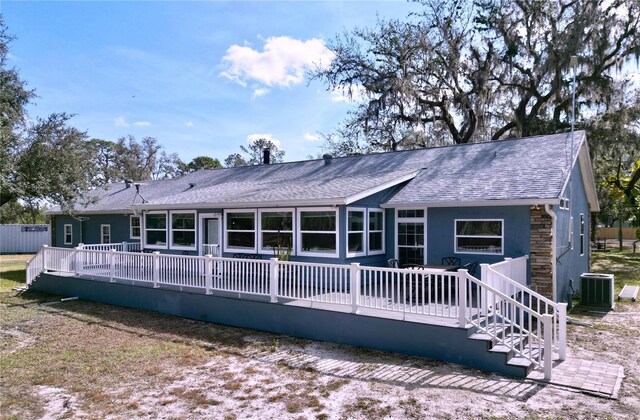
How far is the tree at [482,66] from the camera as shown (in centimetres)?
1889

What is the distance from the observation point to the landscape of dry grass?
480cm

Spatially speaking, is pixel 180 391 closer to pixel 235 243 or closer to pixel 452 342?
pixel 452 342

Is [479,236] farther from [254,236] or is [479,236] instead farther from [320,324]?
[254,236]

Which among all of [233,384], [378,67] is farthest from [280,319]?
[378,67]

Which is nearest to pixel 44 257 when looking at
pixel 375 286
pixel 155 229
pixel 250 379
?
A: pixel 155 229

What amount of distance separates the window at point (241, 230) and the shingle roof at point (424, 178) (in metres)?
0.56

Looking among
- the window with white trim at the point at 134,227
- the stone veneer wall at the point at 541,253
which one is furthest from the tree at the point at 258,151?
the stone veneer wall at the point at 541,253

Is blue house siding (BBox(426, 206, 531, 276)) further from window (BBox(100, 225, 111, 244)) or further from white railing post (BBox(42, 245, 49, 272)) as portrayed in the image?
window (BBox(100, 225, 111, 244))

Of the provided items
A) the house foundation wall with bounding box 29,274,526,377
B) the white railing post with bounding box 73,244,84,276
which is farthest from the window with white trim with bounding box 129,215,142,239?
the house foundation wall with bounding box 29,274,526,377

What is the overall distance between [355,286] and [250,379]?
2.44 metres

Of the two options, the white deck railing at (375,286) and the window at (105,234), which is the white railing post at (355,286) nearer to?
the white deck railing at (375,286)

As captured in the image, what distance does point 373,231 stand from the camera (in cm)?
1113

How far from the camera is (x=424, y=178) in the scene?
1198cm

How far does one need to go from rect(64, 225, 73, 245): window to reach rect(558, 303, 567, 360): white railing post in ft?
69.2
